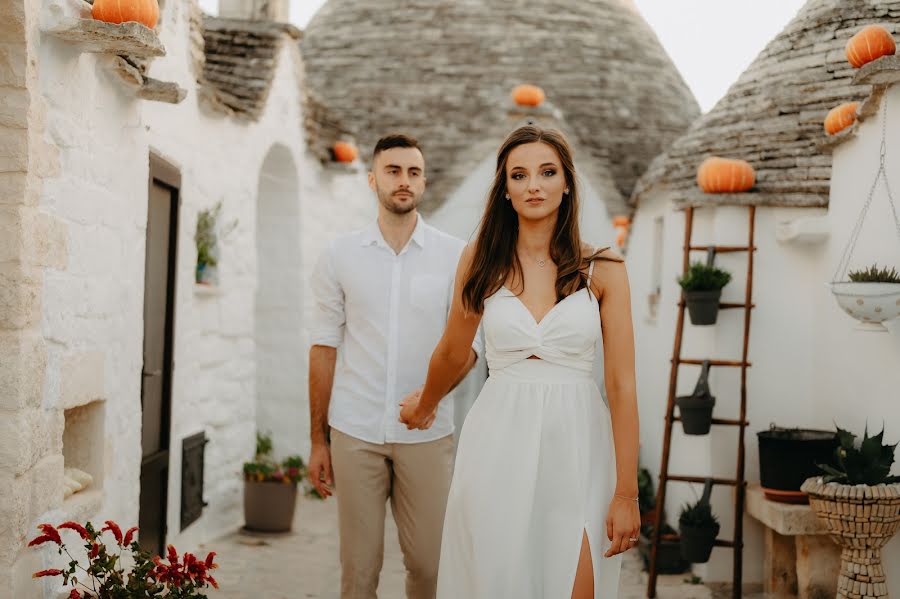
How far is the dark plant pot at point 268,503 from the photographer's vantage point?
300 inches

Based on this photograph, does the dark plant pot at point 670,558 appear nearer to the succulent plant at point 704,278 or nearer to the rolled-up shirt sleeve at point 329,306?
the succulent plant at point 704,278

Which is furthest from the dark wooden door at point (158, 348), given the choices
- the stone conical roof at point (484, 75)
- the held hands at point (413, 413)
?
the stone conical roof at point (484, 75)

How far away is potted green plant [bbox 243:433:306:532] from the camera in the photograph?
7.62m

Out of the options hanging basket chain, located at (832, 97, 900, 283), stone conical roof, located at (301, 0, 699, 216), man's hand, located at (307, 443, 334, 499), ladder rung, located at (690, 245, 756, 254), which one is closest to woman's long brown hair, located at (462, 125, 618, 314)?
man's hand, located at (307, 443, 334, 499)

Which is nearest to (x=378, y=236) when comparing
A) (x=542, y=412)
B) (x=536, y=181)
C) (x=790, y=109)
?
(x=536, y=181)

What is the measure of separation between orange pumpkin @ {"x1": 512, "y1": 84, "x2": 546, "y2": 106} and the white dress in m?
7.31

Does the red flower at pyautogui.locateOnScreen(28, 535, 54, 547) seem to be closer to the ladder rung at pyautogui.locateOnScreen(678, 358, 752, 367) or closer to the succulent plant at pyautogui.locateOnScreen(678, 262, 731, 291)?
the ladder rung at pyautogui.locateOnScreen(678, 358, 752, 367)

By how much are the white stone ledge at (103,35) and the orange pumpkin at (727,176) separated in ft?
12.8

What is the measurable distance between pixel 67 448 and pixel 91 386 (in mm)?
462

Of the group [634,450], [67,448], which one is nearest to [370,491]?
[634,450]

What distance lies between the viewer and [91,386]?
4.29 m

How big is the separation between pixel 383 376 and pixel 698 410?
10.5 ft

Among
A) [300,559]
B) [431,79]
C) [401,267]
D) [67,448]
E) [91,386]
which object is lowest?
[300,559]

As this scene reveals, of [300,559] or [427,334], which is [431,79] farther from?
[427,334]
